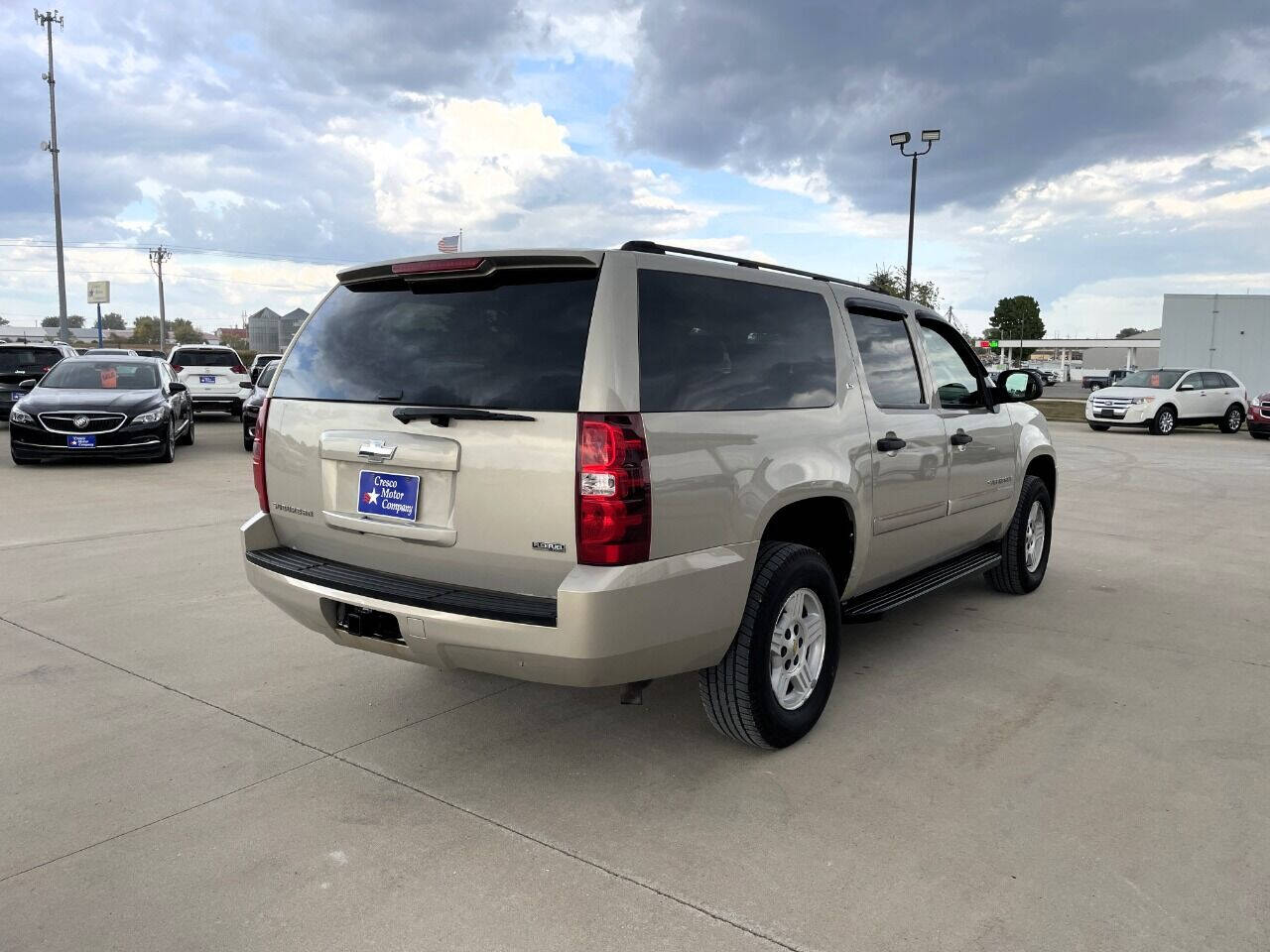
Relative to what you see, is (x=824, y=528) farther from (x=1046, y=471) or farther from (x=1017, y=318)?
(x=1017, y=318)

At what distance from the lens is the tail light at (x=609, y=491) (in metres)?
2.89

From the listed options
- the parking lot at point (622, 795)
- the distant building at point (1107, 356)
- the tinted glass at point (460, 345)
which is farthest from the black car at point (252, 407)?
the distant building at point (1107, 356)

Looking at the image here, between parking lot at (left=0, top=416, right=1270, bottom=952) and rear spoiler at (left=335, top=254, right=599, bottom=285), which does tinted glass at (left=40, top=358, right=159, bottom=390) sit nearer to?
parking lot at (left=0, top=416, right=1270, bottom=952)

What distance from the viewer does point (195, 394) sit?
20.3 m

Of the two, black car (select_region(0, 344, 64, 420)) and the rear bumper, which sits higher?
black car (select_region(0, 344, 64, 420))

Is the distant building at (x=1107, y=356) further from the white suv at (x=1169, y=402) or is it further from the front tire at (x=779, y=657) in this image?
the front tire at (x=779, y=657)

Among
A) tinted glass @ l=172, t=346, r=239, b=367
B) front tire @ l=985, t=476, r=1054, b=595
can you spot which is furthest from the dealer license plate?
tinted glass @ l=172, t=346, r=239, b=367

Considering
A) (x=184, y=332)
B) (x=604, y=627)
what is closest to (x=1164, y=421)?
(x=604, y=627)

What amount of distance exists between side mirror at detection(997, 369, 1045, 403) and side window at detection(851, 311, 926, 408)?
1.08 metres

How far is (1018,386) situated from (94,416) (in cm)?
1145

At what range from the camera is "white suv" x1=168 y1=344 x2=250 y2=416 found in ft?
66.3

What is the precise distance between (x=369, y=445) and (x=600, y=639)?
1.13 metres

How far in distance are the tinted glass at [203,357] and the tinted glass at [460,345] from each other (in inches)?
741

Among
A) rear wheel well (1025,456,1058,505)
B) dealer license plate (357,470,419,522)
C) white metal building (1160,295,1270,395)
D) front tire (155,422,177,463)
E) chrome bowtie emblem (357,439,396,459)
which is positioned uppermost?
white metal building (1160,295,1270,395)
